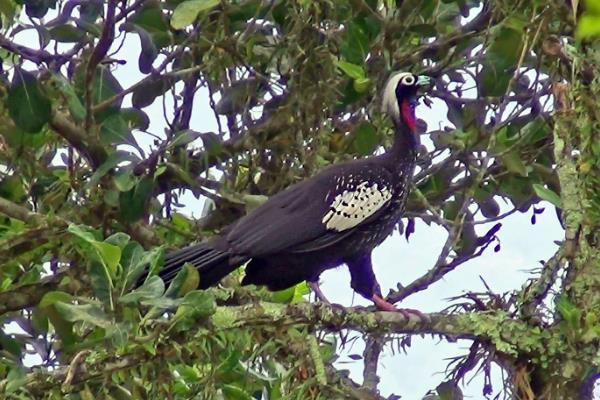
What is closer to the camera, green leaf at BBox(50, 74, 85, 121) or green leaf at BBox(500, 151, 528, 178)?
green leaf at BBox(50, 74, 85, 121)

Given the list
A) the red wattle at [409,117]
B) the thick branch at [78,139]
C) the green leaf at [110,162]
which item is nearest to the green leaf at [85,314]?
the green leaf at [110,162]

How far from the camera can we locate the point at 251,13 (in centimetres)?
319

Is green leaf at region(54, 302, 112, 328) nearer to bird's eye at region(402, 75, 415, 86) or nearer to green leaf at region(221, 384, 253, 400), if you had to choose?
green leaf at region(221, 384, 253, 400)

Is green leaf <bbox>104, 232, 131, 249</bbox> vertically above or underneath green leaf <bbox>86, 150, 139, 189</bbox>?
underneath

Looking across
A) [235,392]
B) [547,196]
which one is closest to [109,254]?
[235,392]

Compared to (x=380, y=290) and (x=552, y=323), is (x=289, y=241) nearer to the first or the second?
(x=380, y=290)

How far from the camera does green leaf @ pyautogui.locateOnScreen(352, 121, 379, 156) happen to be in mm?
3562

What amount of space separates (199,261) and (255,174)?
45 cm

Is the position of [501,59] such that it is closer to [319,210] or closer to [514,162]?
[514,162]

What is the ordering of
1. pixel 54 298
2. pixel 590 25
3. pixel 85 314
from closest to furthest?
pixel 590 25
pixel 85 314
pixel 54 298

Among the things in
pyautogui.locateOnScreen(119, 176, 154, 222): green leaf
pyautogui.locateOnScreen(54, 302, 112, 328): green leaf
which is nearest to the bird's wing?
pyautogui.locateOnScreen(119, 176, 154, 222): green leaf

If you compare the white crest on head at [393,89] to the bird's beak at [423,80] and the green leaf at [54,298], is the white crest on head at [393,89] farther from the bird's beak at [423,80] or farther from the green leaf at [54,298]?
the green leaf at [54,298]

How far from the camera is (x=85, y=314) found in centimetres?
229

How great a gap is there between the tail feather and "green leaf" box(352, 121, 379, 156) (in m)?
0.55
